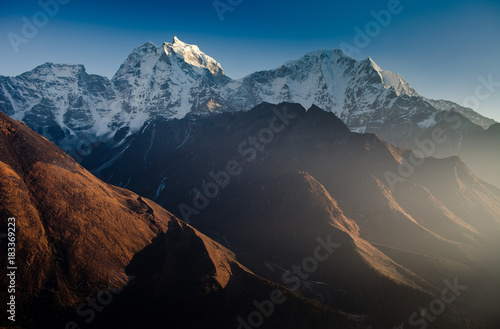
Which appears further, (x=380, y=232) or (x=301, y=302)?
(x=380, y=232)

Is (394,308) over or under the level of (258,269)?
over

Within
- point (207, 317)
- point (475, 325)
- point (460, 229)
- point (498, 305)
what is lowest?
point (207, 317)

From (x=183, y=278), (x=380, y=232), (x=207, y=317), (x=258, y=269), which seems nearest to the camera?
(x=207, y=317)

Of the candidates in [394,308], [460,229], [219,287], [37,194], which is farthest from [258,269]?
[460,229]

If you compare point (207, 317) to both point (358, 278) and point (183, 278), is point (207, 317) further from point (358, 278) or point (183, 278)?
point (358, 278)

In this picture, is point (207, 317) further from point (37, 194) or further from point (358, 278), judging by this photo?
point (37, 194)

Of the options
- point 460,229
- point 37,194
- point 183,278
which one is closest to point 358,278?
point 183,278

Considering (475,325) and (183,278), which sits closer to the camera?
(475,325)

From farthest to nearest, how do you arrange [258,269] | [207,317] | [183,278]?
1. [258,269]
2. [183,278]
3. [207,317]

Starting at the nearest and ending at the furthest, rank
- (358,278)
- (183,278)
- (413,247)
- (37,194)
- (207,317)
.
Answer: (207,317) < (37,194) < (183,278) < (358,278) < (413,247)
